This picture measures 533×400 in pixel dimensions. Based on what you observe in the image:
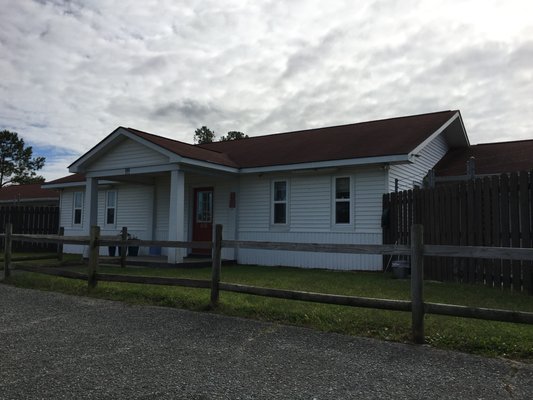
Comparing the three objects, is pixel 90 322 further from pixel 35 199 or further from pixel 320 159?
pixel 35 199

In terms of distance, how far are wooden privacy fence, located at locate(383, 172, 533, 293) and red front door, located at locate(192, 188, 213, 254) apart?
23.6ft

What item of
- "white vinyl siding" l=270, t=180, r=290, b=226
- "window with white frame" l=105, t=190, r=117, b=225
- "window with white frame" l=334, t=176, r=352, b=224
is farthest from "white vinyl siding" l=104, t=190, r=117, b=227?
"window with white frame" l=334, t=176, r=352, b=224

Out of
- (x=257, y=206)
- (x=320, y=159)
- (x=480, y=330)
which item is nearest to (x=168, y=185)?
(x=257, y=206)

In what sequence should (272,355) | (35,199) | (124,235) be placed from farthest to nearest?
(35,199) < (124,235) < (272,355)

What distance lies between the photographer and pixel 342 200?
13625 mm

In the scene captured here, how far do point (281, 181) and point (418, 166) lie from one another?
4.55 metres

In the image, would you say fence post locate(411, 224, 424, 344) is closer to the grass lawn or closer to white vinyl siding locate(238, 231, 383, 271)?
the grass lawn

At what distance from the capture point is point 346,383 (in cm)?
412

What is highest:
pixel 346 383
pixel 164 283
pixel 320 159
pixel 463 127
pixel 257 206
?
pixel 463 127

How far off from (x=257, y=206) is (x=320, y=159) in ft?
9.65

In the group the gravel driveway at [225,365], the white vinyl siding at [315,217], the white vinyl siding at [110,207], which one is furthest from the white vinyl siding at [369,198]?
the white vinyl siding at [110,207]

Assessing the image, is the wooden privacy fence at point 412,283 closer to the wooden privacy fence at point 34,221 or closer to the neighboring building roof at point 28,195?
the wooden privacy fence at point 34,221

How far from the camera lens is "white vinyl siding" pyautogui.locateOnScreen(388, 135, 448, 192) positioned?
13484 mm

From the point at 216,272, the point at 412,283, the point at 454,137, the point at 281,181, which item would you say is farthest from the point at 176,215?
the point at 454,137
